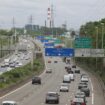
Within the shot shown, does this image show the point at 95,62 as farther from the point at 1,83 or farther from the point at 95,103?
the point at 95,103

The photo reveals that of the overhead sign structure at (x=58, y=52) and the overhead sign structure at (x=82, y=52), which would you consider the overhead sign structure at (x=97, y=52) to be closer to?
the overhead sign structure at (x=82, y=52)

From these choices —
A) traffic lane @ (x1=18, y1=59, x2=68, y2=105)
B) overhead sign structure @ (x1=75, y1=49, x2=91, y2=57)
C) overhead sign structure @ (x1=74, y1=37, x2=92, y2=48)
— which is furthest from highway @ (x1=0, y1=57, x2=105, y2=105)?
overhead sign structure @ (x1=74, y1=37, x2=92, y2=48)

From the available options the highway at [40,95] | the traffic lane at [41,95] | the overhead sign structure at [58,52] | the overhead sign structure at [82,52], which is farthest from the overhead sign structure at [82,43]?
the traffic lane at [41,95]

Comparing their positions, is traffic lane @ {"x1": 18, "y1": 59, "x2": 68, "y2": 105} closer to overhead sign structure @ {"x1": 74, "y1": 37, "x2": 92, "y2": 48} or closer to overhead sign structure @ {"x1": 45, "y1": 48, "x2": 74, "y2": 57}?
overhead sign structure @ {"x1": 45, "y1": 48, "x2": 74, "y2": 57}

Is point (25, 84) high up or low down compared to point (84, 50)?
down

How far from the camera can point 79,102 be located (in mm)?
41031

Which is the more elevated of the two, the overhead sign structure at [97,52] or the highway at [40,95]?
the overhead sign structure at [97,52]

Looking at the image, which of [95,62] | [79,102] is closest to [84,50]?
[79,102]

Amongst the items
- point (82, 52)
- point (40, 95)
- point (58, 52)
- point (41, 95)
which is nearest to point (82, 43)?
point (58, 52)

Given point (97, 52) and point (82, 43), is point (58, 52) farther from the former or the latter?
point (82, 43)

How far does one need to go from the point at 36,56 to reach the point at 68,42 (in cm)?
2252

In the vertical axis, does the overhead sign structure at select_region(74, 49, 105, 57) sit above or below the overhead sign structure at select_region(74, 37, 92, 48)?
below

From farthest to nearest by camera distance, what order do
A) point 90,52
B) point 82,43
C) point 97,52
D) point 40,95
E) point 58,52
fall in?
1. point 82,43
2. point 58,52
3. point 97,52
4. point 90,52
5. point 40,95

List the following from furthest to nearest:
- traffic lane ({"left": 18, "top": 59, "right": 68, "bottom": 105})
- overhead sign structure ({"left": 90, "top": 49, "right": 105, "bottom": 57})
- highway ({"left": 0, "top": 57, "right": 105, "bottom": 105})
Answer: overhead sign structure ({"left": 90, "top": 49, "right": 105, "bottom": 57}) < highway ({"left": 0, "top": 57, "right": 105, "bottom": 105}) < traffic lane ({"left": 18, "top": 59, "right": 68, "bottom": 105})
